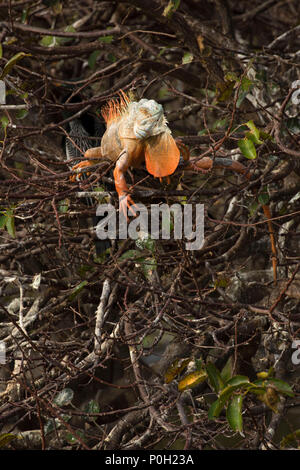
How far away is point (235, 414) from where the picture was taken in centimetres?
174

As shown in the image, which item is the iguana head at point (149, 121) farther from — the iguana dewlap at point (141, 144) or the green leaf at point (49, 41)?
the green leaf at point (49, 41)

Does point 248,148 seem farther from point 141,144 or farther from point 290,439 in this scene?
point 290,439

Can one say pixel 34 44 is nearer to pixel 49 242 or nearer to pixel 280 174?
pixel 49 242

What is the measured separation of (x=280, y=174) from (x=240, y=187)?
284 millimetres

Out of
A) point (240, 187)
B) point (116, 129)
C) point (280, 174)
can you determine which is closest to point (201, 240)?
point (240, 187)

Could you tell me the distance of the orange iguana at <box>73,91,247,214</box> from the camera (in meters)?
2.06

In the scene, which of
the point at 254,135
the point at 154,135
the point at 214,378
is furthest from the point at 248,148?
the point at 214,378

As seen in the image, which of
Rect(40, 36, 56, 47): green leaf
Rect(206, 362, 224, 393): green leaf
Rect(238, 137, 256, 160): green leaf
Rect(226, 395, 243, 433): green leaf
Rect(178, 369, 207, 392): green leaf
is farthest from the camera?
Rect(40, 36, 56, 47): green leaf

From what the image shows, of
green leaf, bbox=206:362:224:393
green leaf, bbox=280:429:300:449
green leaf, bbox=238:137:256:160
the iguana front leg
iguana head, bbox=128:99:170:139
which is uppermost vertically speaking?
iguana head, bbox=128:99:170:139

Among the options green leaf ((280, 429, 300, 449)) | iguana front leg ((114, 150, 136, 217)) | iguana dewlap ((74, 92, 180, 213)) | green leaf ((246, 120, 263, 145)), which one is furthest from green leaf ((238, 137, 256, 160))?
green leaf ((280, 429, 300, 449))

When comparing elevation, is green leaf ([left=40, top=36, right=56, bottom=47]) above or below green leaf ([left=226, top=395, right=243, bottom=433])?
above

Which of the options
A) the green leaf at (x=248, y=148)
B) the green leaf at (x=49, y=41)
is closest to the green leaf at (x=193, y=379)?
the green leaf at (x=248, y=148)

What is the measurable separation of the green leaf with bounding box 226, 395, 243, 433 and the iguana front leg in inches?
27.6

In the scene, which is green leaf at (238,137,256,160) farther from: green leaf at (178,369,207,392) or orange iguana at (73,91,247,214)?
green leaf at (178,369,207,392)
